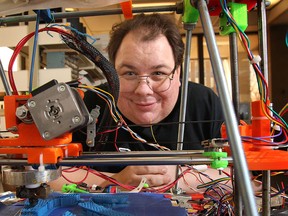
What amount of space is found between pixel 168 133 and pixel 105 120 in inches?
27.5

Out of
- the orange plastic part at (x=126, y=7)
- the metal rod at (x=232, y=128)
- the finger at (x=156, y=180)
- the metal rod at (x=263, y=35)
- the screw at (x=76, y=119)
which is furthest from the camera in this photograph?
the finger at (x=156, y=180)

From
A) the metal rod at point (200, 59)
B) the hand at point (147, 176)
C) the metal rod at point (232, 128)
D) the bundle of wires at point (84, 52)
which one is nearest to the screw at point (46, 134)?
the bundle of wires at point (84, 52)

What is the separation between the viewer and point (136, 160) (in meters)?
0.43

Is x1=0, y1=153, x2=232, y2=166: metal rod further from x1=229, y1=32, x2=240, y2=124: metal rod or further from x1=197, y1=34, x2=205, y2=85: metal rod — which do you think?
x1=197, y1=34, x2=205, y2=85: metal rod

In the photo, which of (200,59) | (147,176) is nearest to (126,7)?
(147,176)

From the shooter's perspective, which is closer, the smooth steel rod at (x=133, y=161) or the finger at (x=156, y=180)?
the smooth steel rod at (x=133, y=161)

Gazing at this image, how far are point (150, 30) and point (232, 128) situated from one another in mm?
888

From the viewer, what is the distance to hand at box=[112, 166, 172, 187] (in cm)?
94

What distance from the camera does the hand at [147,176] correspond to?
0.94 meters

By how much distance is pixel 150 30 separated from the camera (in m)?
1.15

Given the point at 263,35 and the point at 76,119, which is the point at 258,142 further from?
the point at 76,119

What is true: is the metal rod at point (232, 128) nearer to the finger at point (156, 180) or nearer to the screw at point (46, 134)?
the screw at point (46, 134)

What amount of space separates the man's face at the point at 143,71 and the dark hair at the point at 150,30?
27 millimetres

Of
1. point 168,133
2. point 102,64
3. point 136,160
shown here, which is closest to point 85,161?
point 136,160
